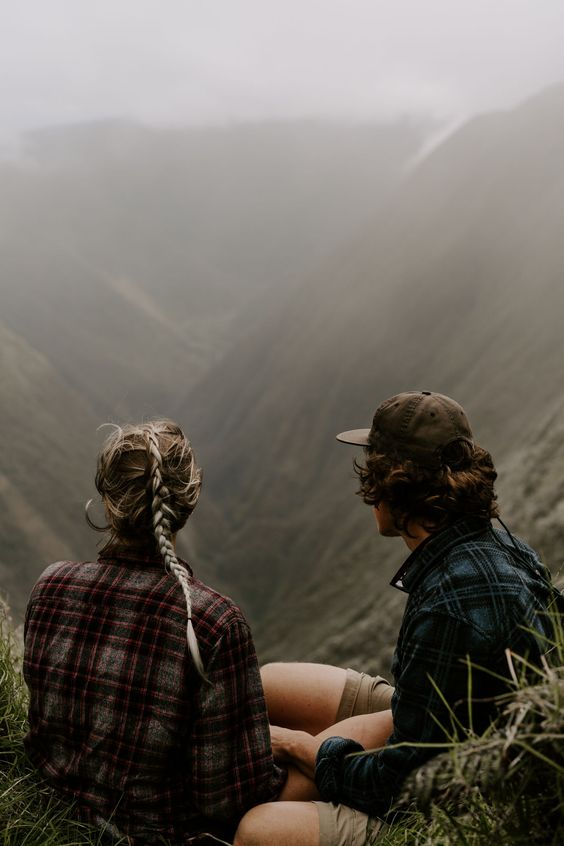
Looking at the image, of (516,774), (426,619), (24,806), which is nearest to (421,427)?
(426,619)

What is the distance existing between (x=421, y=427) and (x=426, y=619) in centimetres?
56

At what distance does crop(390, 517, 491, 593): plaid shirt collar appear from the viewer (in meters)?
2.12

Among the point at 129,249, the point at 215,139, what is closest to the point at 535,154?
the point at 129,249

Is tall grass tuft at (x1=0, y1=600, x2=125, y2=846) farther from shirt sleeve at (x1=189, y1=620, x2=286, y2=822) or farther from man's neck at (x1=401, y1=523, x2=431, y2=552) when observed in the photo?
man's neck at (x1=401, y1=523, x2=431, y2=552)

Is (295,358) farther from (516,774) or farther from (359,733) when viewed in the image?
(516,774)

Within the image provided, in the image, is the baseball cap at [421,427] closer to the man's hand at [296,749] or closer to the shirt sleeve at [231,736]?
the shirt sleeve at [231,736]

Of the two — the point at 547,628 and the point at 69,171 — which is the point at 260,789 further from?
the point at 69,171

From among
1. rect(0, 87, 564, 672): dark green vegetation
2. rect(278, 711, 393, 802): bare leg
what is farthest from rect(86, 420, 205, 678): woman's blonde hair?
rect(278, 711, 393, 802): bare leg

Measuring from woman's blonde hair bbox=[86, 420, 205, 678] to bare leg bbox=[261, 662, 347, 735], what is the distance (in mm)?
812

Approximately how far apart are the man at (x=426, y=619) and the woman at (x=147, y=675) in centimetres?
17

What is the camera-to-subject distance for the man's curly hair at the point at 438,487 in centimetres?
215

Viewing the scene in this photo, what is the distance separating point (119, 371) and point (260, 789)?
53858 mm

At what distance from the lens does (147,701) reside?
2037 mm

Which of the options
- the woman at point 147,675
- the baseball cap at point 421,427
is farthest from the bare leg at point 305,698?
the baseball cap at point 421,427
